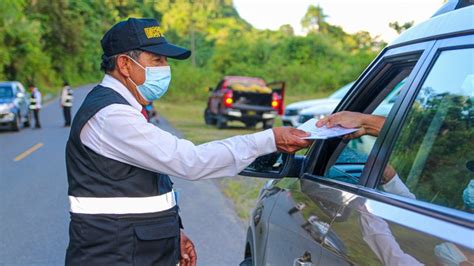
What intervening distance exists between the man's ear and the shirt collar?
46 millimetres

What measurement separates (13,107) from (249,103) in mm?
7926

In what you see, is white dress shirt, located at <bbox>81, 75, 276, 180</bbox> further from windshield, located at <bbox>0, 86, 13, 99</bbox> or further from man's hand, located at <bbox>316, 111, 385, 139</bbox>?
windshield, located at <bbox>0, 86, 13, 99</bbox>

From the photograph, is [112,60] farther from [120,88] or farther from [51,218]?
[51,218]

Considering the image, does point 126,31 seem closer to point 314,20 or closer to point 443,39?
point 443,39

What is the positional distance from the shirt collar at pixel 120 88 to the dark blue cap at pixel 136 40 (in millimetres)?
113

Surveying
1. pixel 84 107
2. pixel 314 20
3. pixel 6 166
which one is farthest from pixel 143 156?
pixel 314 20

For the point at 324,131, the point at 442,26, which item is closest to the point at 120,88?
the point at 324,131

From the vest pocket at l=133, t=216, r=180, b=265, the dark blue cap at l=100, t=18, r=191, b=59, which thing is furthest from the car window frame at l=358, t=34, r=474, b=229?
the dark blue cap at l=100, t=18, r=191, b=59

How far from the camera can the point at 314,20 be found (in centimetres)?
6688

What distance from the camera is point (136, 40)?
247 centimetres

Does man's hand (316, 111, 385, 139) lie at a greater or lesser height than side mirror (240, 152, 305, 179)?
greater

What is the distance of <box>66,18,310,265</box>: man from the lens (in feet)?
7.53

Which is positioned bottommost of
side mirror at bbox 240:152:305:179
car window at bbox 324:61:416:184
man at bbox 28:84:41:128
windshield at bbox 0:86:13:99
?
man at bbox 28:84:41:128

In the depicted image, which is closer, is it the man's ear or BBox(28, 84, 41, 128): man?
the man's ear
